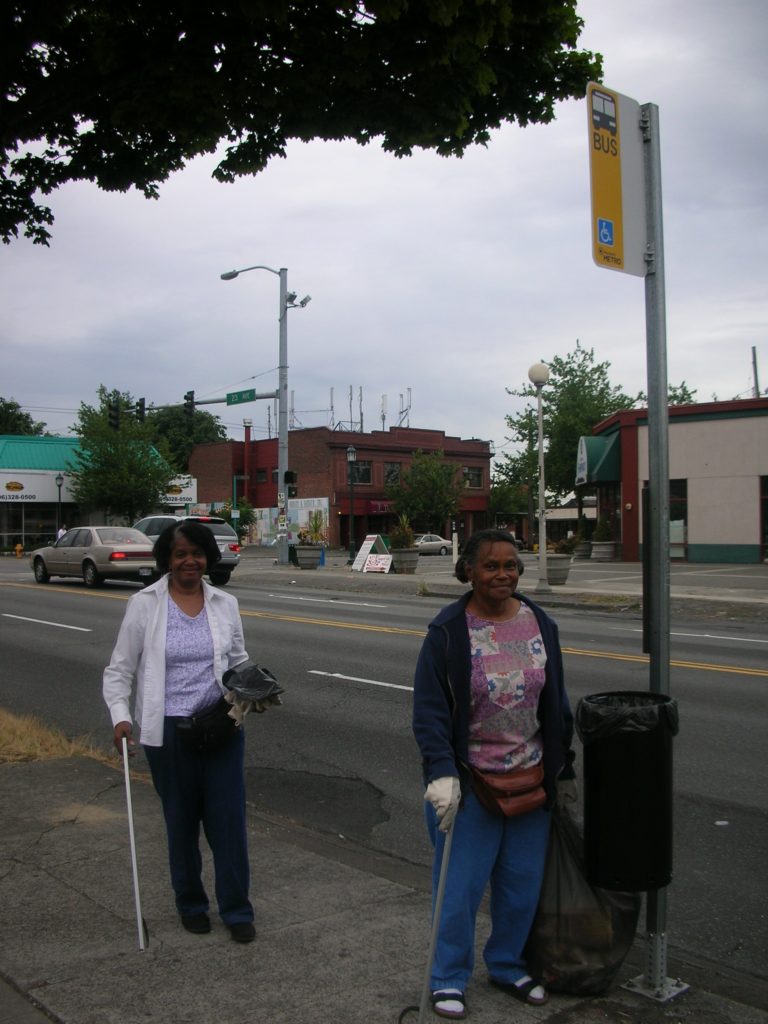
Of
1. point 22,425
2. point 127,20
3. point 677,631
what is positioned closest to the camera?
point 127,20

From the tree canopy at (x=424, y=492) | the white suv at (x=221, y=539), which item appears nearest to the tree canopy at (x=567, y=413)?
the tree canopy at (x=424, y=492)

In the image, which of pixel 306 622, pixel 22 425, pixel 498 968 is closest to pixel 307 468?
pixel 22 425

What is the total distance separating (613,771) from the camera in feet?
11.1

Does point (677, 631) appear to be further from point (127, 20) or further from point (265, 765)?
point (127, 20)

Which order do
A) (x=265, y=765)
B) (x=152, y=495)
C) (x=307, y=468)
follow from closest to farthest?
(x=265, y=765) → (x=152, y=495) → (x=307, y=468)

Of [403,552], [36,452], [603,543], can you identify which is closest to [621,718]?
[403,552]

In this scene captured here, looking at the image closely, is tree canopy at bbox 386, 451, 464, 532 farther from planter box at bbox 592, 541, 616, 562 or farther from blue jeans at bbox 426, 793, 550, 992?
blue jeans at bbox 426, 793, 550, 992

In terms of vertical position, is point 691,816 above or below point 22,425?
below

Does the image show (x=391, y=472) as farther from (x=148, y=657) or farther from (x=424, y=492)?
(x=148, y=657)

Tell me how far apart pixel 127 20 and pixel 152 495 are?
159 ft

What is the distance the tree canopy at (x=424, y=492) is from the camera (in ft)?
203

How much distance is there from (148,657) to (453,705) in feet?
4.54

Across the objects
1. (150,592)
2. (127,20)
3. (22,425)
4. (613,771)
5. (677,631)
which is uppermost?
(22,425)

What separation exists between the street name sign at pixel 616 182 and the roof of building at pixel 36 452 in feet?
173
